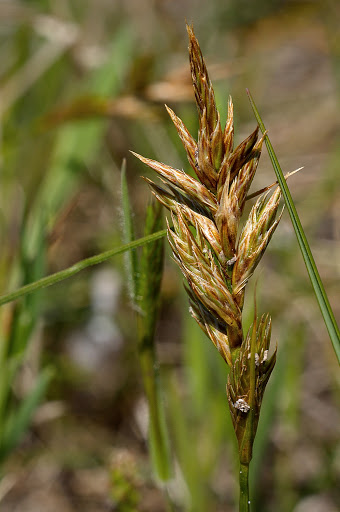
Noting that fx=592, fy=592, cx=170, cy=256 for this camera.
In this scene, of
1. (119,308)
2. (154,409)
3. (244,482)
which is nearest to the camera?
(244,482)

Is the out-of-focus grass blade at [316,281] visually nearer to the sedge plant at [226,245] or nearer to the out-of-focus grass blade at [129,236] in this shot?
the sedge plant at [226,245]

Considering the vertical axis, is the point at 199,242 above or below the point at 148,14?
below

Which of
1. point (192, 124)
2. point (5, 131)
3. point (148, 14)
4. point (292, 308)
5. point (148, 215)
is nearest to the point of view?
point (148, 215)

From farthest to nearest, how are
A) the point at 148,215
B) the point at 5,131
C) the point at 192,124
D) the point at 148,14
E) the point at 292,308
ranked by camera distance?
the point at 148,14, the point at 5,131, the point at 292,308, the point at 192,124, the point at 148,215

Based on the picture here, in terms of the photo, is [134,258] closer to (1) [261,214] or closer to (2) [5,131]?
(1) [261,214]

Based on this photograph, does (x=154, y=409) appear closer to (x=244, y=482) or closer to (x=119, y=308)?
(x=244, y=482)

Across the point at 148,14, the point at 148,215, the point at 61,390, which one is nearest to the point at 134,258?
the point at 148,215

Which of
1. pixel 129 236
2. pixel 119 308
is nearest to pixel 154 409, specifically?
pixel 129 236
